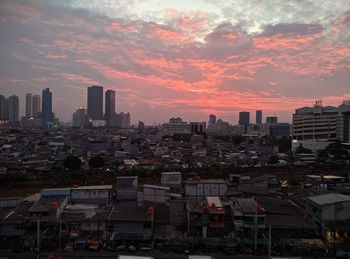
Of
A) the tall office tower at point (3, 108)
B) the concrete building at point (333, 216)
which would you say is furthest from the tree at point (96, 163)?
the tall office tower at point (3, 108)

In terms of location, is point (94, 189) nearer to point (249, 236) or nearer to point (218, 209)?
point (218, 209)

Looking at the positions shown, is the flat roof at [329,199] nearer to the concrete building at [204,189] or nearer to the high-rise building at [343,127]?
the concrete building at [204,189]

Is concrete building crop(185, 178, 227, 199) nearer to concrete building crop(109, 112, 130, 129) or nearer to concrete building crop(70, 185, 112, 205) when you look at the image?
concrete building crop(70, 185, 112, 205)

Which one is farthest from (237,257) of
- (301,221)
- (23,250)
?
(23,250)

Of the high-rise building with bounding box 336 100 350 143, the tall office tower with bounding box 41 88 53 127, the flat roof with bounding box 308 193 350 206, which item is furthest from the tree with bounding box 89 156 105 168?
the tall office tower with bounding box 41 88 53 127

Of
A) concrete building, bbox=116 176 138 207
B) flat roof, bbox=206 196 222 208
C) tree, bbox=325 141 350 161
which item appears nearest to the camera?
flat roof, bbox=206 196 222 208
